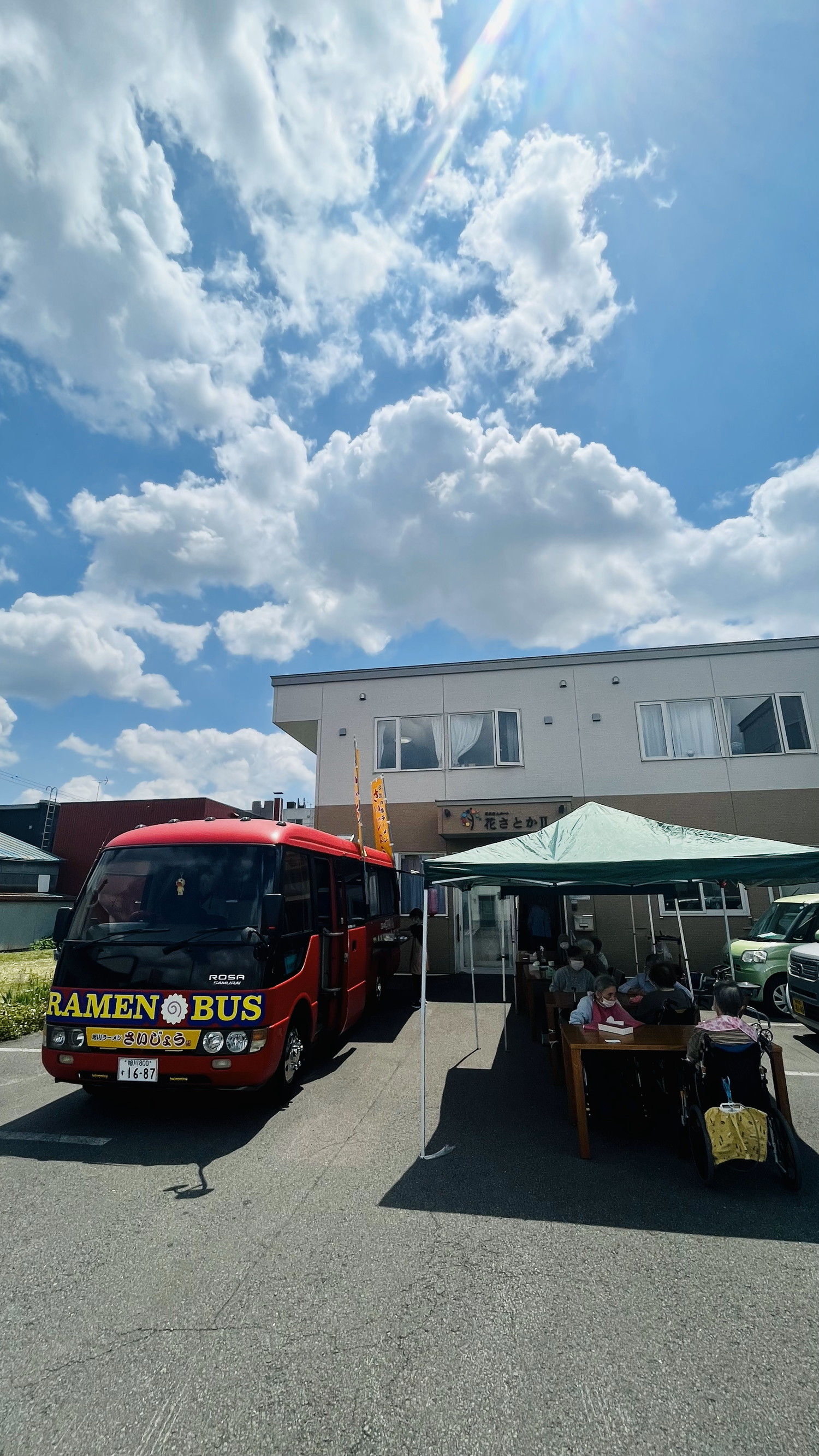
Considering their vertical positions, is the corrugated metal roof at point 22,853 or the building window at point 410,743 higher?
the building window at point 410,743

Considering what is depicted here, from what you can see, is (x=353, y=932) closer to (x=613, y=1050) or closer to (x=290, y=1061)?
(x=290, y=1061)

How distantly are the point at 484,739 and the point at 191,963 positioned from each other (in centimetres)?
1158

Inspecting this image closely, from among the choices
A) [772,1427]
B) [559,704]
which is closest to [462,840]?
[559,704]

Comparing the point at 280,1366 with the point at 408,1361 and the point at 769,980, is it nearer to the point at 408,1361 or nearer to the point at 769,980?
the point at 408,1361

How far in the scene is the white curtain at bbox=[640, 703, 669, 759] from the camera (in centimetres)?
1544

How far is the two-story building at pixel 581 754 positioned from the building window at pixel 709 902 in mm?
43

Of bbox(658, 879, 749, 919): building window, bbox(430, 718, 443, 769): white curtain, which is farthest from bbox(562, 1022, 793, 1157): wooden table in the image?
bbox(430, 718, 443, 769): white curtain

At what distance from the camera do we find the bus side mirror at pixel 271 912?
5402mm

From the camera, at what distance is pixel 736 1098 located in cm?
443

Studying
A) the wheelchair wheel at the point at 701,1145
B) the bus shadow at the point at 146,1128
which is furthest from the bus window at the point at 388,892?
the wheelchair wheel at the point at 701,1145

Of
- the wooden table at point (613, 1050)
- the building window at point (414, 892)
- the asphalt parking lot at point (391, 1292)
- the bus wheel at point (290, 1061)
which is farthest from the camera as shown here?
the building window at point (414, 892)

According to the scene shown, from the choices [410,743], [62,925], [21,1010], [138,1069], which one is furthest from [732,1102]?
[410,743]

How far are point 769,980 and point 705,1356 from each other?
9.39 meters

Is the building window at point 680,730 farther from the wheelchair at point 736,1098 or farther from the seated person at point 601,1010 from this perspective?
the wheelchair at point 736,1098
